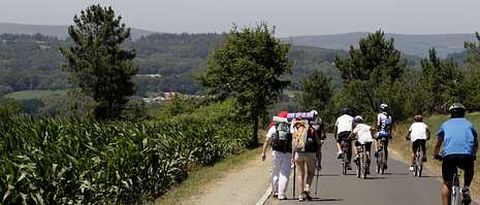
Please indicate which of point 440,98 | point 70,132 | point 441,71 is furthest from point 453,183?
point 441,71

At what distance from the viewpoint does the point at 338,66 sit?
93.2 meters

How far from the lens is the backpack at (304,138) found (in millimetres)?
14406

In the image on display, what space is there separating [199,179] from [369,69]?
223 ft

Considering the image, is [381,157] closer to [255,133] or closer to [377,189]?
[377,189]

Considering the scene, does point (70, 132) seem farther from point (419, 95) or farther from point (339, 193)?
point (419, 95)

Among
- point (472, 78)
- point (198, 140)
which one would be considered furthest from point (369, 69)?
point (198, 140)

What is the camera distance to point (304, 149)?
14445 mm

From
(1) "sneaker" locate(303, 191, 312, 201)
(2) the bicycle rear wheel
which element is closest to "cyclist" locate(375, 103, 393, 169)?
(2) the bicycle rear wheel

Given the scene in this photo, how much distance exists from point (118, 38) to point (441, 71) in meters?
34.3

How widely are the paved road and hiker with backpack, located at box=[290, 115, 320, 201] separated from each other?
412 mm

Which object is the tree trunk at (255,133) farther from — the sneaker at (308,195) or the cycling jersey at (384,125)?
the sneaker at (308,195)

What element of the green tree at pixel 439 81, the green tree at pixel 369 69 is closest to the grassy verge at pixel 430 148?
the green tree at pixel 439 81

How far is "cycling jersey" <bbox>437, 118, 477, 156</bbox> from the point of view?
36.9 ft

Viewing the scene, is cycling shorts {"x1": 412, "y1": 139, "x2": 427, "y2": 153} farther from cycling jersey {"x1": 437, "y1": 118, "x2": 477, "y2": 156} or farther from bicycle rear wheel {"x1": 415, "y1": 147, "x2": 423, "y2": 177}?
cycling jersey {"x1": 437, "y1": 118, "x2": 477, "y2": 156}
